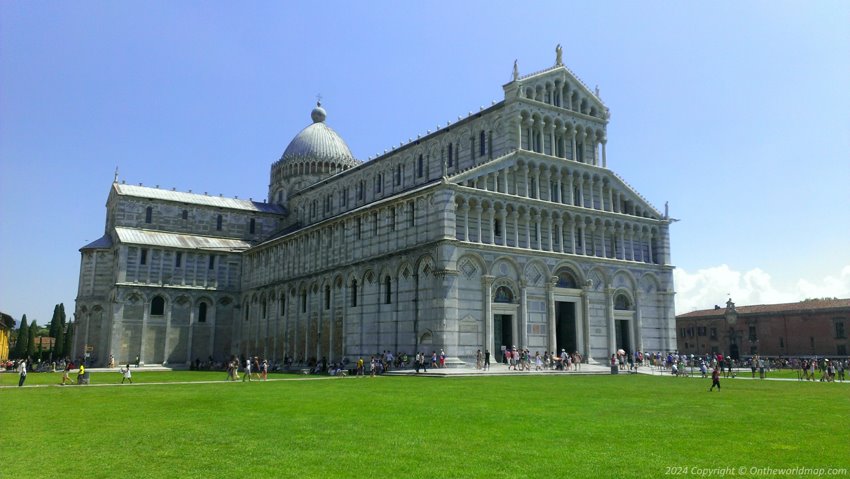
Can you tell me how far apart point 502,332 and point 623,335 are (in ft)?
41.1

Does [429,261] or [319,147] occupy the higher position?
[319,147]

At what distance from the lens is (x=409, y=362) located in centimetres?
4419

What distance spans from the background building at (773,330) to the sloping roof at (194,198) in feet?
171

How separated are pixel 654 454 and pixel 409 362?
33.3 m

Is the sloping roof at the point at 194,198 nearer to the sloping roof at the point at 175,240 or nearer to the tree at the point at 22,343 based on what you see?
the sloping roof at the point at 175,240

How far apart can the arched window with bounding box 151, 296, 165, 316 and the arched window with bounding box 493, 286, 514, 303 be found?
37365mm

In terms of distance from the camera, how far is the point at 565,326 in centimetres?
5025

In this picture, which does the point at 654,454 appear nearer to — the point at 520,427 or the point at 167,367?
the point at 520,427

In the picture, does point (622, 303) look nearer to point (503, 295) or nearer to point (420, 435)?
point (503, 295)

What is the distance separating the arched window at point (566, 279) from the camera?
161 ft

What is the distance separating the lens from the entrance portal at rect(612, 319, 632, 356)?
51806 mm

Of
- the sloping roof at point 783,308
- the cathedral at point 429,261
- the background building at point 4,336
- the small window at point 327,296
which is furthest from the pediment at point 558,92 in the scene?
the background building at point 4,336

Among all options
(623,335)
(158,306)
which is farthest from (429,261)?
(158,306)

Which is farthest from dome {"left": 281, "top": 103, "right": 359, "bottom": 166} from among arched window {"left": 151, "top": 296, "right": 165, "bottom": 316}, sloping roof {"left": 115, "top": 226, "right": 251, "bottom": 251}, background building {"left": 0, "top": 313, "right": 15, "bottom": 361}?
background building {"left": 0, "top": 313, "right": 15, "bottom": 361}
